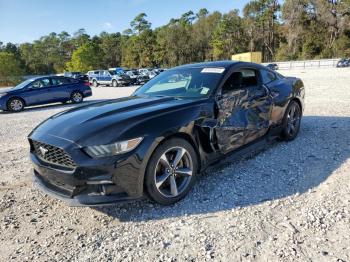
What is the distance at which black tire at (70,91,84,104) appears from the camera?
589 inches

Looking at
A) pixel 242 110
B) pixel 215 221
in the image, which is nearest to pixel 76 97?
pixel 242 110

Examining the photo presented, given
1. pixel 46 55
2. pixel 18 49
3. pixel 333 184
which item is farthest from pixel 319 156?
pixel 18 49

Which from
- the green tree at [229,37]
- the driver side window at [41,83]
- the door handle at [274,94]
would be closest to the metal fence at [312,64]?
the green tree at [229,37]

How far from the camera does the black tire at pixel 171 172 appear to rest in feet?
10.9

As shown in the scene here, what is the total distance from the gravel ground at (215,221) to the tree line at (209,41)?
59.8 meters

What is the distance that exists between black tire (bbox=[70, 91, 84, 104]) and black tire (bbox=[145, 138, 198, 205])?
12.4 meters

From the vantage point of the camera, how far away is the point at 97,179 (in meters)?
3.04

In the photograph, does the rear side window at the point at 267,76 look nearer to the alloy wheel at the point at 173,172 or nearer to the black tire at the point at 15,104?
the alloy wheel at the point at 173,172

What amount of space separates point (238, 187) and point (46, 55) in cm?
10898

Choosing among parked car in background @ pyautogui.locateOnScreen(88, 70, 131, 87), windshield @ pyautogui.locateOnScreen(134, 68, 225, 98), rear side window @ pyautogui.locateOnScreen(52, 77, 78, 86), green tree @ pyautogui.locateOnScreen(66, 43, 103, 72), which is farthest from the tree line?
windshield @ pyautogui.locateOnScreen(134, 68, 225, 98)

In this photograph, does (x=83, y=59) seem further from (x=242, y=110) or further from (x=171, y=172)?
(x=171, y=172)

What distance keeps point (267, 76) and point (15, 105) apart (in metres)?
11.8

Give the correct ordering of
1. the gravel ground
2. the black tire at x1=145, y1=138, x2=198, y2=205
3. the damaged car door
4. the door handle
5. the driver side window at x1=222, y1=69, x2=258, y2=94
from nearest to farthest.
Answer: the gravel ground → the black tire at x1=145, y1=138, x2=198, y2=205 → the damaged car door → the driver side window at x1=222, y1=69, x2=258, y2=94 → the door handle

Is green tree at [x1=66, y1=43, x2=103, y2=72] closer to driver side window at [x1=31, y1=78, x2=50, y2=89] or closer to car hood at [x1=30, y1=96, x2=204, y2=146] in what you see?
driver side window at [x1=31, y1=78, x2=50, y2=89]
